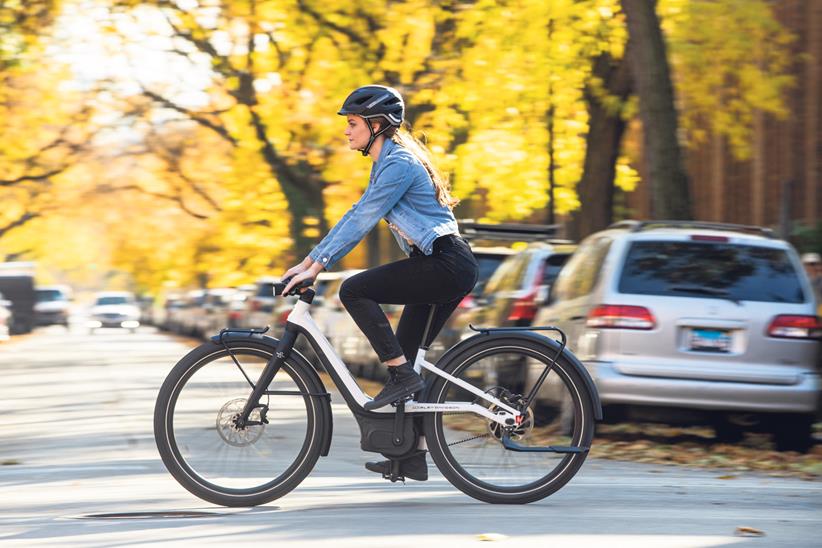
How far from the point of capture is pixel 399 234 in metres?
7.20

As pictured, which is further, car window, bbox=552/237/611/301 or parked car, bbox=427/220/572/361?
parked car, bbox=427/220/572/361

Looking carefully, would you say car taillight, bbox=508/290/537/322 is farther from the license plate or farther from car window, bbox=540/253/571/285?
the license plate

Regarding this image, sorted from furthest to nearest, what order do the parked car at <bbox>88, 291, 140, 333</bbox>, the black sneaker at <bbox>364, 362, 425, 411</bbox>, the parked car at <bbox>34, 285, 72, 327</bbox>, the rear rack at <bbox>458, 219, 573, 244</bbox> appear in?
1. the parked car at <bbox>88, 291, 140, 333</bbox>
2. the parked car at <bbox>34, 285, 72, 327</bbox>
3. the rear rack at <bbox>458, 219, 573, 244</bbox>
4. the black sneaker at <bbox>364, 362, 425, 411</bbox>

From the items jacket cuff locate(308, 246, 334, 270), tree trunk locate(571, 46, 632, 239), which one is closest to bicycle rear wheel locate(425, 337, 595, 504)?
jacket cuff locate(308, 246, 334, 270)

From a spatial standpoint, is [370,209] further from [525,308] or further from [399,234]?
[525,308]

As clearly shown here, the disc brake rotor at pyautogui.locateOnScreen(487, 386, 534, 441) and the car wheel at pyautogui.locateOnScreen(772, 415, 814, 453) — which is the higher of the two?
the disc brake rotor at pyautogui.locateOnScreen(487, 386, 534, 441)

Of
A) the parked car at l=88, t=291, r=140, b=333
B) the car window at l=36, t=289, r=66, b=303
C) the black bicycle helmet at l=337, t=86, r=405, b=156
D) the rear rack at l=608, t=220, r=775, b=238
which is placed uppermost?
the black bicycle helmet at l=337, t=86, r=405, b=156

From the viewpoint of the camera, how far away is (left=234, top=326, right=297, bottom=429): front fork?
7.15 meters

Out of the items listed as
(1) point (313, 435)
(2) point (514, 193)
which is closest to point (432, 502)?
(1) point (313, 435)

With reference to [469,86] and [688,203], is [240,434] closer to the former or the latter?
[688,203]

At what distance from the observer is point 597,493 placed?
793 cm

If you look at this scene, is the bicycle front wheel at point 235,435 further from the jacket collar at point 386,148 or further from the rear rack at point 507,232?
the rear rack at point 507,232

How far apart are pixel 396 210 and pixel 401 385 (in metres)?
0.80

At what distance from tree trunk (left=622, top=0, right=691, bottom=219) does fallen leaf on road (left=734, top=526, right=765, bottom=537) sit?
948 centimetres
